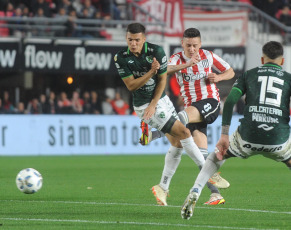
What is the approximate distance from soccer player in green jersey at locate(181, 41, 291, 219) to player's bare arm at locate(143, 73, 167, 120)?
203 centimetres

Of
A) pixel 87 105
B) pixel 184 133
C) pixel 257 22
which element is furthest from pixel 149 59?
pixel 257 22

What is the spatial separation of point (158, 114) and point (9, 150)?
1236 cm

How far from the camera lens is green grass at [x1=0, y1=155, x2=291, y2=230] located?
26.7 ft

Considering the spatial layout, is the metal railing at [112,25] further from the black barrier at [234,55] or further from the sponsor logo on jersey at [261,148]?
the sponsor logo on jersey at [261,148]

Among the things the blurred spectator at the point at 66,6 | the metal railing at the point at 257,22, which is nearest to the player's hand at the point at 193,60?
the blurred spectator at the point at 66,6

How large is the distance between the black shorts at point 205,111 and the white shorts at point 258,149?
2.93 metres

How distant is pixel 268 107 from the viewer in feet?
25.4

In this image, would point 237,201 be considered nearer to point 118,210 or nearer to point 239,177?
point 118,210

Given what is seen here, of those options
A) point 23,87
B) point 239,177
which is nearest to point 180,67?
point 239,177

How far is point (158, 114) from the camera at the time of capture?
9875 mm

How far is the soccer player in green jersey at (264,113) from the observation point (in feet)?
25.4

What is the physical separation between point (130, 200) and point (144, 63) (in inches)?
72.2

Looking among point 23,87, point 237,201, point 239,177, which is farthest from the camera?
point 23,87

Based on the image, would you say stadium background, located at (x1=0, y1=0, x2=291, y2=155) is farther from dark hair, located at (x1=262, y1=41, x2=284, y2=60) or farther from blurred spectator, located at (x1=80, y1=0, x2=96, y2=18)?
dark hair, located at (x1=262, y1=41, x2=284, y2=60)
